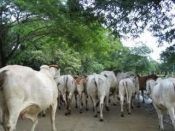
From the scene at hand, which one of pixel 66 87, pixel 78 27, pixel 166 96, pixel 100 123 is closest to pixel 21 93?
pixel 166 96

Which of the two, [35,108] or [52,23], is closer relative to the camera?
[35,108]

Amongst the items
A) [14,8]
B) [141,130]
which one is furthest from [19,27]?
[141,130]

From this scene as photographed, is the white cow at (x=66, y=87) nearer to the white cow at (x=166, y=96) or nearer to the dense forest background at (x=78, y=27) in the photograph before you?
the dense forest background at (x=78, y=27)

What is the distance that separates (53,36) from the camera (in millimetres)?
25234

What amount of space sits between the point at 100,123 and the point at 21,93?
5950mm

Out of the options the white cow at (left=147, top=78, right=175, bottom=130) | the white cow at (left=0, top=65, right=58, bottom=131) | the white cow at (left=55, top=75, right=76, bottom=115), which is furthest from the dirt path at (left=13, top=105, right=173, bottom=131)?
the white cow at (left=0, top=65, right=58, bottom=131)

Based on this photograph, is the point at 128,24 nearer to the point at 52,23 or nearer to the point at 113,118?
the point at 113,118

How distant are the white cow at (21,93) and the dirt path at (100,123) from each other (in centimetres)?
312

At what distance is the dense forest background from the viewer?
16125mm

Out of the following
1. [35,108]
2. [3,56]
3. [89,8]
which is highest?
[89,8]

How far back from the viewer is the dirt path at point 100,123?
43.6 feet

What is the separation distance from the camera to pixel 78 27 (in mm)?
21875

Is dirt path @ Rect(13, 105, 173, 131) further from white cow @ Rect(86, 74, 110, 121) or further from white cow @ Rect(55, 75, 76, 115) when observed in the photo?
white cow @ Rect(86, 74, 110, 121)

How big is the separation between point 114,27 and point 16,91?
864 cm
